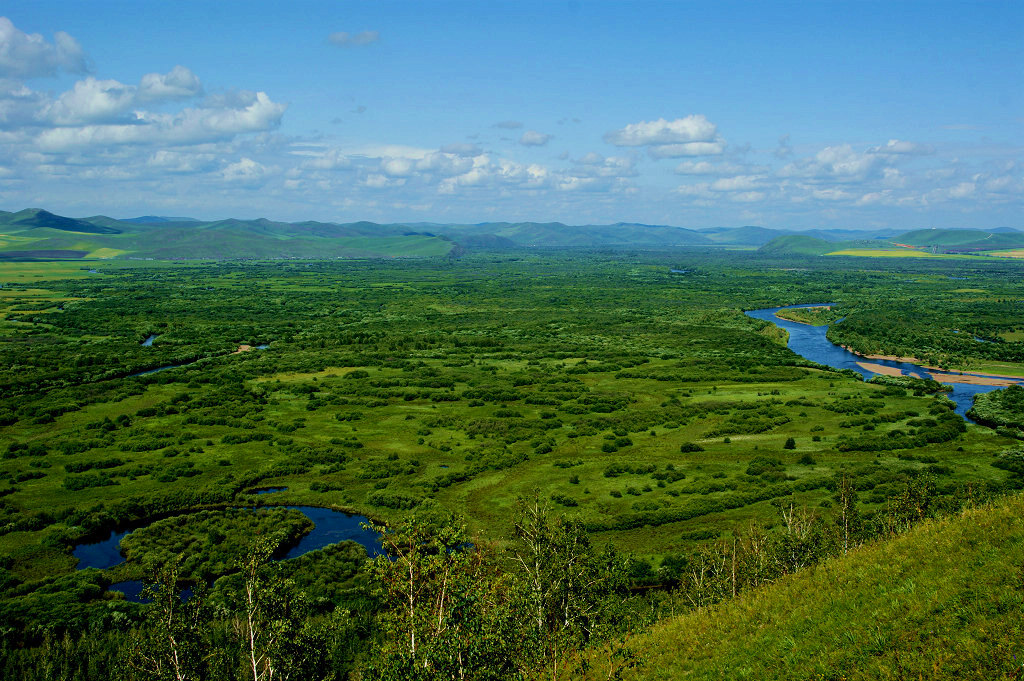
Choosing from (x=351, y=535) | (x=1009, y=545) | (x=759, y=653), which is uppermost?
(x=1009, y=545)

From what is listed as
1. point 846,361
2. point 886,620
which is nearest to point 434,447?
point 886,620

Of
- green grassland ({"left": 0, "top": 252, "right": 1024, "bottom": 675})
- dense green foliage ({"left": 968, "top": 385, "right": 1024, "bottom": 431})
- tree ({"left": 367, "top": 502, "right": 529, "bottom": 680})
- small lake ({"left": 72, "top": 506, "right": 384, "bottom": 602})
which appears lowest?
small lake ({"left": 72, "top": 506, "right": 384, "bottom": 602})

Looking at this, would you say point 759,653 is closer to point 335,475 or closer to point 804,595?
point 804,595

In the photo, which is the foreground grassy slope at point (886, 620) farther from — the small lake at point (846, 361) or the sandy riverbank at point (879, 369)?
the sandy riverbank at point (879, 369)

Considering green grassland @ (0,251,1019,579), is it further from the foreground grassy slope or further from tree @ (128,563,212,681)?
tree @ (128,563,212,681)

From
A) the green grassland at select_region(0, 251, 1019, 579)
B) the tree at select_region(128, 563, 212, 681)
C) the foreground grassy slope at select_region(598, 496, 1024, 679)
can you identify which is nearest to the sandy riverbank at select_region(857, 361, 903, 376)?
the green grassland at select_region(0, 251, 1019, 579)

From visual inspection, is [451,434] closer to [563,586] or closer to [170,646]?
[563,586]

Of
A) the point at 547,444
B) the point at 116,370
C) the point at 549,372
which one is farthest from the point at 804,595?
the point at 116,370
